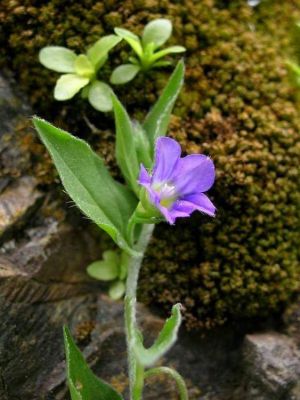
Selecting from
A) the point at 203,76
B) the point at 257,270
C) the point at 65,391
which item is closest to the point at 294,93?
the point at 203,76

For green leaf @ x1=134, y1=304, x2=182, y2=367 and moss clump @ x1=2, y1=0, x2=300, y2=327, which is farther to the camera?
moss clump @ x1=2, y1=0, x2=300, y2=327

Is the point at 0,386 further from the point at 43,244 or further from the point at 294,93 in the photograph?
the point at 294,93

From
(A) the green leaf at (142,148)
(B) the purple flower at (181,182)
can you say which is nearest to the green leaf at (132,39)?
(A) the green leaf at (142,148)

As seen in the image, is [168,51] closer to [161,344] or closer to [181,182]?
[181,182]

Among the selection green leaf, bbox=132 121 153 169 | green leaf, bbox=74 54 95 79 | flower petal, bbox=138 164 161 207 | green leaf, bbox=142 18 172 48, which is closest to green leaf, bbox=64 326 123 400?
flower petal, bbox=138 164 161 207

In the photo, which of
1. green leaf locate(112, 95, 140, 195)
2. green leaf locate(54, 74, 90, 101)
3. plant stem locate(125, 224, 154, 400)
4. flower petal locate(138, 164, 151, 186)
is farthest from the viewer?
green leaf locate(54, 74, 90, 101)

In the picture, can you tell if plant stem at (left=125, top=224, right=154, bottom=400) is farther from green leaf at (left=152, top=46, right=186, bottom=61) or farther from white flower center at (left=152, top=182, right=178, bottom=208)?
green leaf at (left=152, top=46, right=186, bottom=61)

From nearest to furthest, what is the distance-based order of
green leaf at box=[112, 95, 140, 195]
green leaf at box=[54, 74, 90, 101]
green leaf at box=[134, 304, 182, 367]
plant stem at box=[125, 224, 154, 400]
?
green leaf at box=[134, 304, 182, 367]
plant stem at box=[125, 224, 154, 400]
green leaf at box=[112, 95, 140, 195]
green leaf at box=[54, 74, 90, 101]
